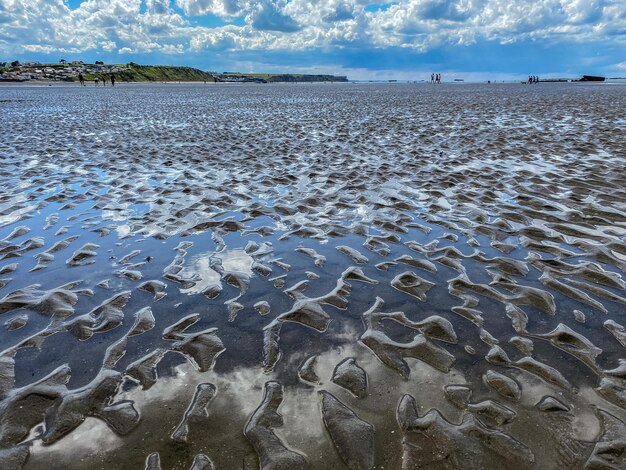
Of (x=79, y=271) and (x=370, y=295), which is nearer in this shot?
(x=370, y=295)

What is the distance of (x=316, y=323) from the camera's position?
627cm

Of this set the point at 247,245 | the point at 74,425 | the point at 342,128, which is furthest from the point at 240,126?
the point at 74,425

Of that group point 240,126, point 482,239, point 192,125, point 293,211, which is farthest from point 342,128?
point 482,239

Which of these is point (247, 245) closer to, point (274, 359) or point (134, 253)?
point (134, 253)

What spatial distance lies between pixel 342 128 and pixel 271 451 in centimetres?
2746

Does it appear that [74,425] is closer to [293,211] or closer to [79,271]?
[79,271]

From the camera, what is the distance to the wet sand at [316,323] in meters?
4.13

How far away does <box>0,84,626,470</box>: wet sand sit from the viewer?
413cm

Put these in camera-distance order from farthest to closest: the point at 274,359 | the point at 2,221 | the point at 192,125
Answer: the point at 192,125
the point at 2,221
the point at 274,359

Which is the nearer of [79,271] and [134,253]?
[79,271]

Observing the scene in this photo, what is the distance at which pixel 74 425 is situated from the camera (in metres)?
4.32

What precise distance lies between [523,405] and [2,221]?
12731 mm

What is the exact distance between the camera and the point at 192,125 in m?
31.7

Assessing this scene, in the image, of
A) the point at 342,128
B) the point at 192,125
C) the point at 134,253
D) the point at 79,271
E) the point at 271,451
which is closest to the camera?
the point at 271,451
